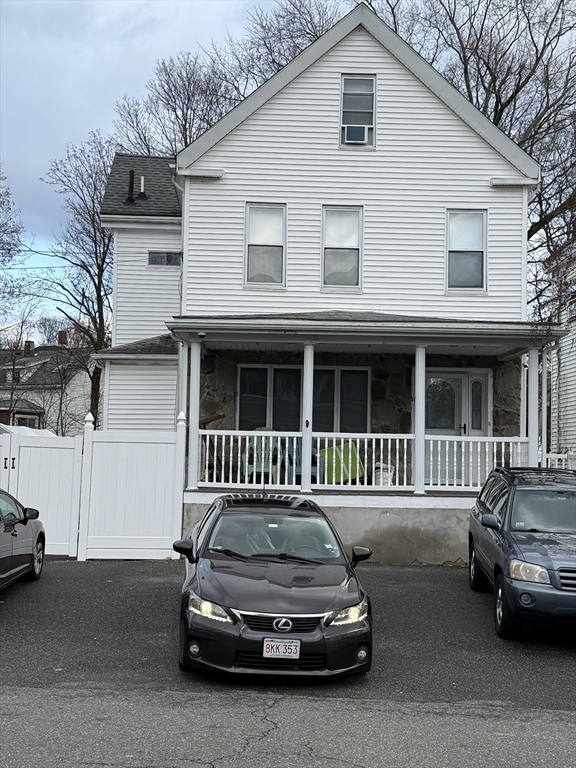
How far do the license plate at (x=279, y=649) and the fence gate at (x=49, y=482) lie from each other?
717cm

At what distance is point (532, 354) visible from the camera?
14.3 metres

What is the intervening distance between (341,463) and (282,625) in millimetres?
7660

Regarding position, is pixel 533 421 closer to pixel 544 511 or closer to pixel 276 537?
pixel 544 511

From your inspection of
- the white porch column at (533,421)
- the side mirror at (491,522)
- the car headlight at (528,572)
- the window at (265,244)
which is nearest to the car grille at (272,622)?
the car headlight at (528,572)

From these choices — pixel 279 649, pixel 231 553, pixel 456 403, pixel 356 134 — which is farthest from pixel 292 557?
pixel 356 134

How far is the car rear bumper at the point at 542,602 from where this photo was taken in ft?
26.1

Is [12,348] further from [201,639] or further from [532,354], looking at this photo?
[201,639]

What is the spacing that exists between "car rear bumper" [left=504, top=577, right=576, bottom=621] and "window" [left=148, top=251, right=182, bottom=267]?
1355cm

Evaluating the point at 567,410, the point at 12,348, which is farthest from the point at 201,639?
the point at 12,348

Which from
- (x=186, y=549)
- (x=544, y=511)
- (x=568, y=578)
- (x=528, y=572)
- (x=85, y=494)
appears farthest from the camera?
(x=85, y=494)

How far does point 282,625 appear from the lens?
672 cm

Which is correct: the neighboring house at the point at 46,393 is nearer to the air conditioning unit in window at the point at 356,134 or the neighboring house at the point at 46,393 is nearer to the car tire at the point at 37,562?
the air conditioning unit in window at the point at 356,134

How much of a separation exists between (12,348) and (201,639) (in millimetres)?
39728

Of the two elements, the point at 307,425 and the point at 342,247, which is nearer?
the point at 307,425
